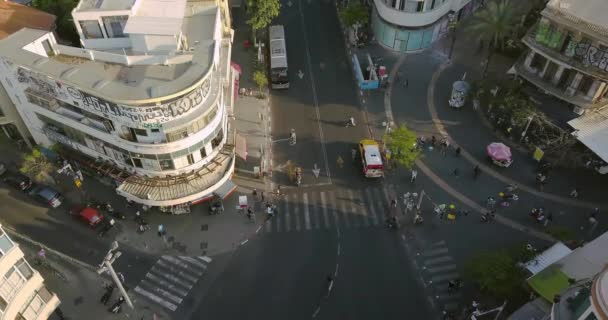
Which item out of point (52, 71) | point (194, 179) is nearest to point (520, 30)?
→ point (194, 179)

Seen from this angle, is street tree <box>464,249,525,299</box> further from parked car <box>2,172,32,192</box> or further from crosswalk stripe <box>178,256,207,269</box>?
parked car <box>2,172,32,192</box>

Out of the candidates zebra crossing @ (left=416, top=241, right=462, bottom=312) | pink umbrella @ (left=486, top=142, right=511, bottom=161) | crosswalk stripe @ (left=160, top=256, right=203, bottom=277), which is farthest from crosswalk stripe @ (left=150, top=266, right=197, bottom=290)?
pink umbrella @ (left=486, top=142, right=511, bottom=161)

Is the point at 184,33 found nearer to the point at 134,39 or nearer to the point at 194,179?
the point at 134,39

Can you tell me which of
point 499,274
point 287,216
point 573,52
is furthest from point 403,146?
point 573,52

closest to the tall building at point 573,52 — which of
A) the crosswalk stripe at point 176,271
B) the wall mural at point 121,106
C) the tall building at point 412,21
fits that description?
the tall building at point 412,21

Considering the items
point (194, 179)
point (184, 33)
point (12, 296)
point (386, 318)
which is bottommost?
point (386, 318)

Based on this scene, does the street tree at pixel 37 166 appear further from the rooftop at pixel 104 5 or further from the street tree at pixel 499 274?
the street tree at pixel 499 274
